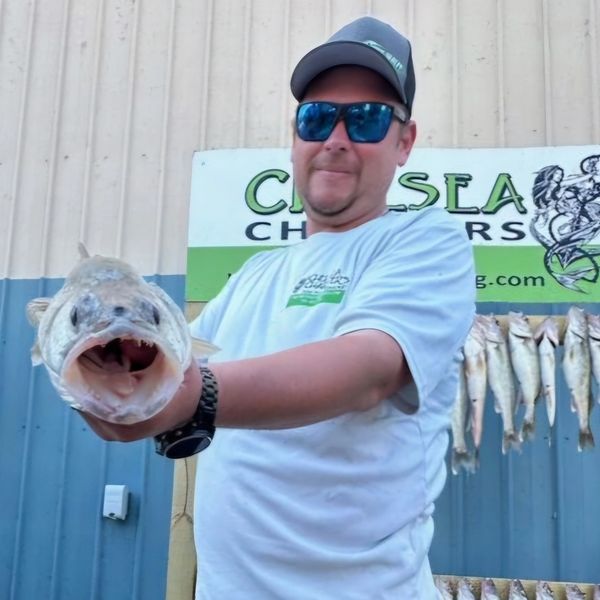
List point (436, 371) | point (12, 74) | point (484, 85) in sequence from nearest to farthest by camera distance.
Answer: point (436, 371) < point (484, 85) < point (12, 74)

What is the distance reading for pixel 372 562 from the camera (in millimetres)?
1346

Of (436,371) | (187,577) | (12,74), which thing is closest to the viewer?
(436,371)

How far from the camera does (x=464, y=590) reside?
3422 millimetres

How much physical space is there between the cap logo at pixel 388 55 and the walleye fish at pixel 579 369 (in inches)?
95.8

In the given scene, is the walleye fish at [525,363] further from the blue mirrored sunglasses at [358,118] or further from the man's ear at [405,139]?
the blue mirrored sunglasses at [358,118]

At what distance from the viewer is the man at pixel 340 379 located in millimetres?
1083

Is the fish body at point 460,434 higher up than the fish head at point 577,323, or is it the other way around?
the fish head at point 577,323

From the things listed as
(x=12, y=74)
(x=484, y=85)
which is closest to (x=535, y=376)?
(x=484, y=85)

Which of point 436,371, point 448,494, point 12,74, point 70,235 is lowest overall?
point 448,494

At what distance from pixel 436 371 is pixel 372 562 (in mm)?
367

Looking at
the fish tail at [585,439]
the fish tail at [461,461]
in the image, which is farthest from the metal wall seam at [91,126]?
the fish tail at [585,439]

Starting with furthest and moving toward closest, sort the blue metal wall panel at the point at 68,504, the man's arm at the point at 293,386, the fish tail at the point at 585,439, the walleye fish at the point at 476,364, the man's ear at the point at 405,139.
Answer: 1. the blue metal wall panel at the point at 68,504
2. the walleye fish at the point at 476,364
3. the fish tail at the point at 585,439
4. the man's ear at the point at 405,139
5. the man's arm at the point at 293,386

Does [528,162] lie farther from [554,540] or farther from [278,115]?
[554,540]

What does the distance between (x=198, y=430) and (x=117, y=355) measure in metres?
0.19
